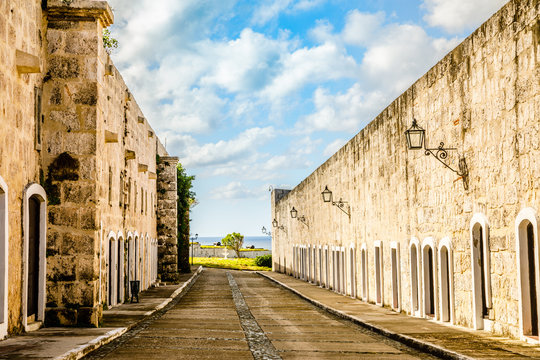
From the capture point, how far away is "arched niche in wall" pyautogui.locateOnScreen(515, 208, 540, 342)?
374 inches

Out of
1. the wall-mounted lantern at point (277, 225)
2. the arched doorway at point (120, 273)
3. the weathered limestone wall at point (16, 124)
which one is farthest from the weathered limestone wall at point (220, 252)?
the weathered limestone wall at point (16, 124)

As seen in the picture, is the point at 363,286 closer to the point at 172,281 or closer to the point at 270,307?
the point at 270,307

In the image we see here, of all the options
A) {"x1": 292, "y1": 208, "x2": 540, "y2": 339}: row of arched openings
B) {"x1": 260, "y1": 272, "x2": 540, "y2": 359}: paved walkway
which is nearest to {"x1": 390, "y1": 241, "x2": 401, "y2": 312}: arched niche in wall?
{"x1": 292, "y1": 208, "x2": 540, "y2": 339}: row of arched openings

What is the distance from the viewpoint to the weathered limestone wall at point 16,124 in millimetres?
9812

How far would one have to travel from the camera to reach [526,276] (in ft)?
31.5

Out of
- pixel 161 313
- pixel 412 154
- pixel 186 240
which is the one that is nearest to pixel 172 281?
pixel 186 240

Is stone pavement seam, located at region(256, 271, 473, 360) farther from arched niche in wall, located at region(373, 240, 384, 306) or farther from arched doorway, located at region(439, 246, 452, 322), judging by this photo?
arched niche in wall, located at region(373, 240, 384, 306)

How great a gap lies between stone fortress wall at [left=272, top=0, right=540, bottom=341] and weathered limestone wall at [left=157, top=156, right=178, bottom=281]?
12.1 m

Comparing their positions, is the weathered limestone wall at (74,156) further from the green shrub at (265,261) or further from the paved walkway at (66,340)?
the green shrub at (265,261)

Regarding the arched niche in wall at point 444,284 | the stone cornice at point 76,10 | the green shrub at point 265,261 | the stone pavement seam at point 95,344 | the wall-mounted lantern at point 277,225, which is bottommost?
the green shrub at point 265,261

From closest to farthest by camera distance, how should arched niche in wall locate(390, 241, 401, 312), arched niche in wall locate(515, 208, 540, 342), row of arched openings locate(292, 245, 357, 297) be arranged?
arched niche in wall locate(515, 208, 540, 342) < arched niche in wall locate(390, 241, 401, 312) < row of arched openings locate(292, 245, 357, 297)

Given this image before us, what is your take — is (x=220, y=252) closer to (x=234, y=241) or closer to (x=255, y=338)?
(x=234, y=241)

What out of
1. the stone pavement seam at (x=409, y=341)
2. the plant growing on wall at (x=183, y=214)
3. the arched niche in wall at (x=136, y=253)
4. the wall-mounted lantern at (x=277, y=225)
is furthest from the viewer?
the wall-mounted lantern at (x=277, y=225)

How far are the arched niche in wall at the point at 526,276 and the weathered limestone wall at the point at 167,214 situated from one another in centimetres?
2240
